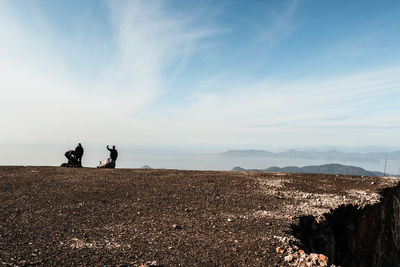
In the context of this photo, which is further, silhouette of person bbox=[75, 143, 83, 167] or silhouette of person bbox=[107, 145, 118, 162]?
silhouette of person bbox=[107, 145, 118, 162]

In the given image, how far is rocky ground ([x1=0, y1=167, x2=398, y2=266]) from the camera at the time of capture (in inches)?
335

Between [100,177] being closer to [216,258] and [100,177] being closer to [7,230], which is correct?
[7,230]

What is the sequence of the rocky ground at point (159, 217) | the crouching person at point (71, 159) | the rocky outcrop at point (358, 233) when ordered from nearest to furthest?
the rocky ground at point (159, 217)
the rocky outcrop at point (358, 233)
the crouching person at point (71, 159)

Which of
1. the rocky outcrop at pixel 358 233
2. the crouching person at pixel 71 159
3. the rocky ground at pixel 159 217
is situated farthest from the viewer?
the crouching person at pixel 71 159

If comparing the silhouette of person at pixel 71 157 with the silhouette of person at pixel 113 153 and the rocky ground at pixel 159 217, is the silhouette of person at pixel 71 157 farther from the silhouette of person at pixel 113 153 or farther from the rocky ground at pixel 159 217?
the rocky ground at pixel 159 217

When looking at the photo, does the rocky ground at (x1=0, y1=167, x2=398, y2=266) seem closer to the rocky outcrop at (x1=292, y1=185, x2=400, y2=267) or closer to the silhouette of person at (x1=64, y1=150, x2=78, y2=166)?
the rocky outcrop at (x1=292, y1=185, x2=400, y2=267)

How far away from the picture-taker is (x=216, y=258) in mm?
8500

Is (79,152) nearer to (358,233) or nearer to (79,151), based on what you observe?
(79,151)

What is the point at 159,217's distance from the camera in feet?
40.2

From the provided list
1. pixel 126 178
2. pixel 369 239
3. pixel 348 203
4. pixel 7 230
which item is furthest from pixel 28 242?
pixel 369 239

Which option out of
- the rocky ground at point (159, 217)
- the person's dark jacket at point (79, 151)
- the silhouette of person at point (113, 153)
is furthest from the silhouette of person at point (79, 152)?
the rocky ground at point (159, 217)

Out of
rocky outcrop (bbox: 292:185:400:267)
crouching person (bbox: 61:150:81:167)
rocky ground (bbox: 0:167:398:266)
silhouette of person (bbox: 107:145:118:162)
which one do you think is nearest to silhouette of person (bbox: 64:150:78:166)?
crouching person (bbox: 61:150:81:167)

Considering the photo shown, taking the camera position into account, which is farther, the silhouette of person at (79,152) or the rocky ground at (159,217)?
the silhouette of person at (79,152)

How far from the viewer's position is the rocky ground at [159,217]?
852 centimetres
